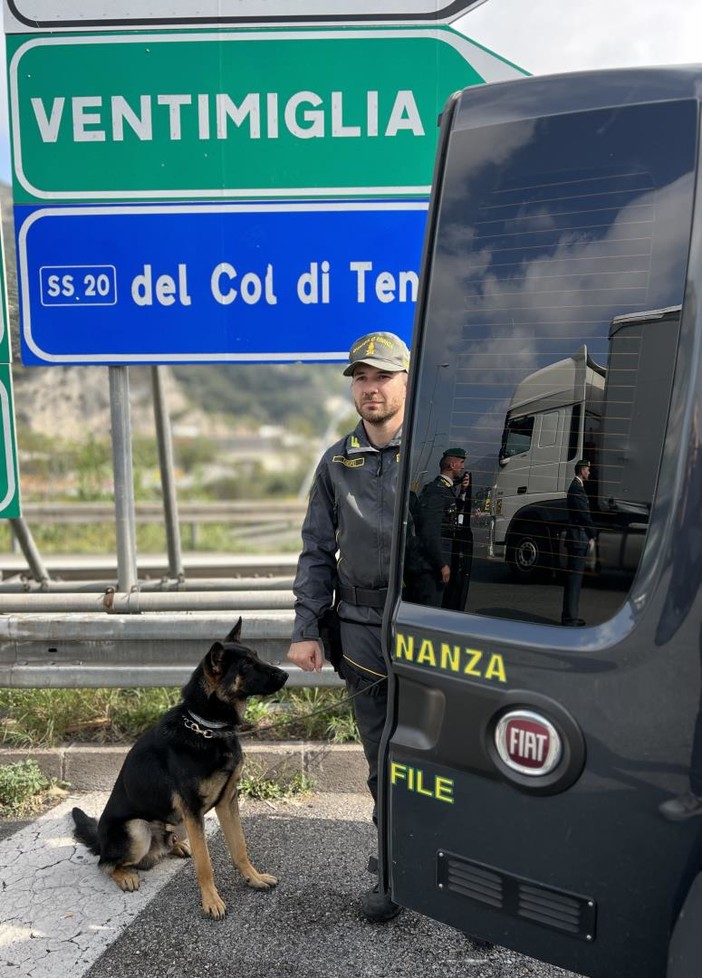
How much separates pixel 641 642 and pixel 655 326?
68 centimetres

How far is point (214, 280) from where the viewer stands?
4.37 metres

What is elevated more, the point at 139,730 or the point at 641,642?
the point at 641,642

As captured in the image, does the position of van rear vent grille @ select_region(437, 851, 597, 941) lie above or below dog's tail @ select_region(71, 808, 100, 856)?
above

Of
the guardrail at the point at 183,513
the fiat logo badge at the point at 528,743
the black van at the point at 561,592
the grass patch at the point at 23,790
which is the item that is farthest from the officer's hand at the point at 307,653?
the guardrail at the point at 183,513

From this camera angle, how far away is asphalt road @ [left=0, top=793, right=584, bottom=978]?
2.76 metres

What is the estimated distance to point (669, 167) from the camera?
1.75 m

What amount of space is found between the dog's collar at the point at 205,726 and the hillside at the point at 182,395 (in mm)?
1999

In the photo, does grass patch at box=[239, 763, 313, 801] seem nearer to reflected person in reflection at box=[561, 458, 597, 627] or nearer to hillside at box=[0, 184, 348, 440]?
hillside at box=[0, 184, 348, 440]

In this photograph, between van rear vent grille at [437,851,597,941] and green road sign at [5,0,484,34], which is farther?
green road sign at [5,0,484,34]

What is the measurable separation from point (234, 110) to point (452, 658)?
345cm

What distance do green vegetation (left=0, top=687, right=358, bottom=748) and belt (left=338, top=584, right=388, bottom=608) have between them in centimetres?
127

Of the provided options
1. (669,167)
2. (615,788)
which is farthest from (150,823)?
(669,167)

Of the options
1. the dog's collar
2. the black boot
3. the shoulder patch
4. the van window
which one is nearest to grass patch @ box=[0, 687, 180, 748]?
the dog's collar

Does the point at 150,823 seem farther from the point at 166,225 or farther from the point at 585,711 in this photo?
the point at 166,225
